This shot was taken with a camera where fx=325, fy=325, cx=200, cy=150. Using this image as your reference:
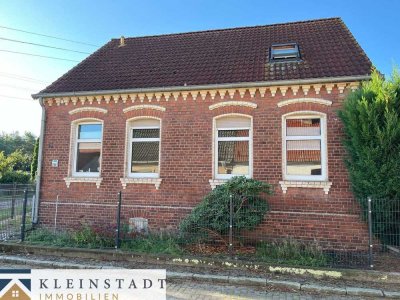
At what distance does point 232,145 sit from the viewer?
10.1 meters

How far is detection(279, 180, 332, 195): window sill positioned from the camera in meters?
8.97

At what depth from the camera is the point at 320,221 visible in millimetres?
8922

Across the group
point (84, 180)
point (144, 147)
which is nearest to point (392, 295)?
point (144, 147)

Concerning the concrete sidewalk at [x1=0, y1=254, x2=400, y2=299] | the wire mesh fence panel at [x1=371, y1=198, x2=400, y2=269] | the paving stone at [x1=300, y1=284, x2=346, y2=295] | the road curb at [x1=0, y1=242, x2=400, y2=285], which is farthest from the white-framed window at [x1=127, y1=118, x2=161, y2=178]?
the wire mesh fence panel at [x1=371, y1=198, x2=400, y2=269]

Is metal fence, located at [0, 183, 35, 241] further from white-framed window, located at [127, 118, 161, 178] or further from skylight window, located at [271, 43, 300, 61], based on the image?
skylight window, located at [271, 43, 300, 61]

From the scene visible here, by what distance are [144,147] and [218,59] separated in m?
4.14

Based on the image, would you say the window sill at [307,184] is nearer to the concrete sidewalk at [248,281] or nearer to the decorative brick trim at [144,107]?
the concrete sidewalk at [248,281]

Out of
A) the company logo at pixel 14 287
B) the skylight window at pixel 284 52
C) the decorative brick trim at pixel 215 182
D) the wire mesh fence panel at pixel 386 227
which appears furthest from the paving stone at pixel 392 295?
the skylight window at pixel 284 52

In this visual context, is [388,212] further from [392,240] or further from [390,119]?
[390,119]

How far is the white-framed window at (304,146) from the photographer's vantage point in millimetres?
9359

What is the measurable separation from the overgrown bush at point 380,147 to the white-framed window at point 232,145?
3.04m

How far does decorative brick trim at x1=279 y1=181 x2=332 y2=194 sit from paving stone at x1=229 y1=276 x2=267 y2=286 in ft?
10.7

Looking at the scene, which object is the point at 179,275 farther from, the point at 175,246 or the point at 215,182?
the point at 215,182

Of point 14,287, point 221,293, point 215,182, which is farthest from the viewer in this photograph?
point 215,182
